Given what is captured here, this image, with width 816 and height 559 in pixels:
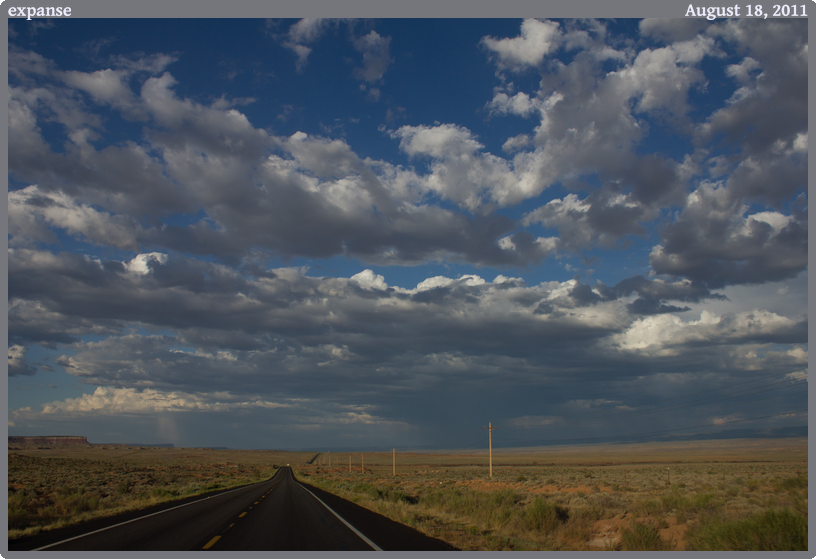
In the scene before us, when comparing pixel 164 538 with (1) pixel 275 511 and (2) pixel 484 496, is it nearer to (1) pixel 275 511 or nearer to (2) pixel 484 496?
(1) pixel 275 511

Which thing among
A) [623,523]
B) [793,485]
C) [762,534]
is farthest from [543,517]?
[793,485]

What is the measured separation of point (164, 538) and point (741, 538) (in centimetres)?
1478

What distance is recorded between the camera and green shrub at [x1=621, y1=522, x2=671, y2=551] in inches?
507

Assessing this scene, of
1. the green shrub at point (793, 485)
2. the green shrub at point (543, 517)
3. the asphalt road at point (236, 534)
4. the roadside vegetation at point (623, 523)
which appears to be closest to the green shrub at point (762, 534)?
the roadside vegetation at point (623, 523)

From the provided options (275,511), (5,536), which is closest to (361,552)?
(5,536)

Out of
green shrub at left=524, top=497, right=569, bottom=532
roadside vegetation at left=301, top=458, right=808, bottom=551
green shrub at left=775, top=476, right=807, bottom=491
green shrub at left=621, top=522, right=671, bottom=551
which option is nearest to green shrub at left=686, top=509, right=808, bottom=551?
roadside vegetation at left=301, top=458, right=808, bottom=551

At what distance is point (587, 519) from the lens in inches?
697

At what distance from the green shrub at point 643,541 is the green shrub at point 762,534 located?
1321 mm

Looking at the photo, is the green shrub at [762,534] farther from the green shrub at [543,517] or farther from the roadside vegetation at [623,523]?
the green shrub at [543,517]

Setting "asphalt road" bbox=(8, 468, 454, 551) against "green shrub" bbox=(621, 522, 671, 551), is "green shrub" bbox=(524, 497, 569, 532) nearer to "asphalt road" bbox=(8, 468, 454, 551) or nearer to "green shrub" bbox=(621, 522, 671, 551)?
"green shrub" bbox=(621, 522, 671, 551)

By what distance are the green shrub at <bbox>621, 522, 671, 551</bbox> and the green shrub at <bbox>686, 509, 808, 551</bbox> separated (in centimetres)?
132

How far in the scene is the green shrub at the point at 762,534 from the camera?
34.2 feet

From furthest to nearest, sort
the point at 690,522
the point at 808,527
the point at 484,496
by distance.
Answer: the point at 484,496
the point at 690,522
the point at 808,527

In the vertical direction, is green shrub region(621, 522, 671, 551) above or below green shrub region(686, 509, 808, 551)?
below
